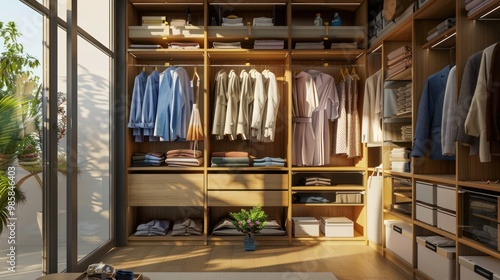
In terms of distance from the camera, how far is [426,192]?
3275mm

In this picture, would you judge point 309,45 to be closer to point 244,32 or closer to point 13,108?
point 244,32

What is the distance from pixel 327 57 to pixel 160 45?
71.8 inches

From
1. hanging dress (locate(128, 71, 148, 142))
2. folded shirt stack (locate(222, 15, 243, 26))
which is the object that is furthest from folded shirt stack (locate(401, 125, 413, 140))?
hanging dress (locate(128, 71, 148, 142))

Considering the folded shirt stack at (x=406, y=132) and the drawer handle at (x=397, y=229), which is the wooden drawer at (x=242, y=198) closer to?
the drawer handle at (x=397, y=229)

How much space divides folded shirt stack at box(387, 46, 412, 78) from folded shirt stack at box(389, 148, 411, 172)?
2.20ft

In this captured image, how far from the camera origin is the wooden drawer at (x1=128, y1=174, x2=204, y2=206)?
4.52 m

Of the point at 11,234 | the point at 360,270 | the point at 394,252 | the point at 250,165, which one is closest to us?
the point at 11,234

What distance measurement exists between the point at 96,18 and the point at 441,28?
2818 millimetres

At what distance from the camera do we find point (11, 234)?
2.41 m

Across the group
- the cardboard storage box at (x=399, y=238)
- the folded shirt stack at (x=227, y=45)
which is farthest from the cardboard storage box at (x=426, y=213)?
the folded shirt stack at (x=227, y=45)

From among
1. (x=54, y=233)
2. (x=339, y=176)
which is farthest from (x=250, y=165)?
(x=54, y=233)

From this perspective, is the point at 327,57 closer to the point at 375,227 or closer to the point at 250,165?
the point at 250,165

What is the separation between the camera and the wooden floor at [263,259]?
3609 millimetres

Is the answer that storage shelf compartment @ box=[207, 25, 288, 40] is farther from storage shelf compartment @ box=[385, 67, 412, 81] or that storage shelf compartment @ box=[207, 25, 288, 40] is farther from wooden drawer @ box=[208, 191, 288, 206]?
wooden drawer @ box=[208, 191, 288, 206]
